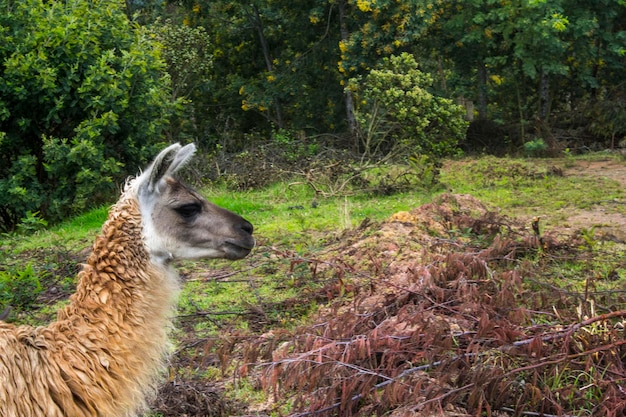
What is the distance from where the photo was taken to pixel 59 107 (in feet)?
35.4

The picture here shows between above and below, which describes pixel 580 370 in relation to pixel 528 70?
below

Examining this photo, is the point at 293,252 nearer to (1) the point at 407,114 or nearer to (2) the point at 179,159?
(2) the point at 179,159

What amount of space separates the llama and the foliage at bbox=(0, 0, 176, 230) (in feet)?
23.0

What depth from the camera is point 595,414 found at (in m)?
3.49

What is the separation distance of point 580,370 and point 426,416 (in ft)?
3.34

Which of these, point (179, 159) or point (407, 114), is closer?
point (179, 159)

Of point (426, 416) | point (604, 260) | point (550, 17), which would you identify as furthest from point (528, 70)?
point (426, 416)

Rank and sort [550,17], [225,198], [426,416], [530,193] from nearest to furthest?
[426,416]
[530,193]
[225,198]
[550,17]

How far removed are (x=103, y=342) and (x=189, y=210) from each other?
3.28 feet

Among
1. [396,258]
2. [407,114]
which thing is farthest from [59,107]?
[396,258]

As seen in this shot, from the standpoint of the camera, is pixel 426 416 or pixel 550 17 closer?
pixel 426 416

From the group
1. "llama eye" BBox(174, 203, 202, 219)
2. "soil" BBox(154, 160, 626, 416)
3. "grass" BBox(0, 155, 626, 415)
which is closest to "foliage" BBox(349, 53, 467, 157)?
"grass" BBox(0, 155, 626, 415)

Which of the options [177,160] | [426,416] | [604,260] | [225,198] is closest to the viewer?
[426,416]

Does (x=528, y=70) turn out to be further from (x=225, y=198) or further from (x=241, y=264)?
(x=241, y=264)
